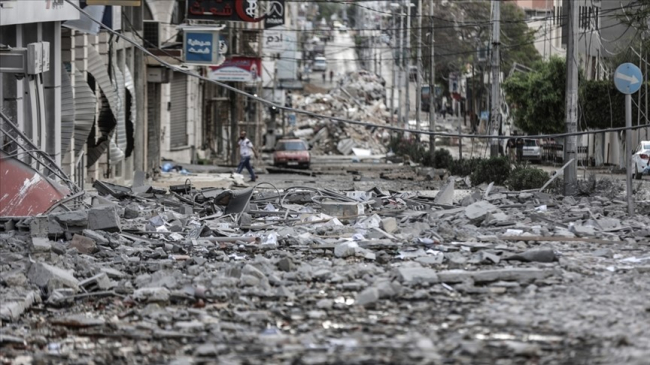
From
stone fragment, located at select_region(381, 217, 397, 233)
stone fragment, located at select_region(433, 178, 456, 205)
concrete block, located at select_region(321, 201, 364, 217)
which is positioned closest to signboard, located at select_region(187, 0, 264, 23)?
stone fragment, located at select_region(433, 178, 456, 205)

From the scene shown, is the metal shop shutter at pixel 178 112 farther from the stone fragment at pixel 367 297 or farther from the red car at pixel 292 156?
the stone fragment at pixel 367 297

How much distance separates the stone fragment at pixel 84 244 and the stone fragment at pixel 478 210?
543cm

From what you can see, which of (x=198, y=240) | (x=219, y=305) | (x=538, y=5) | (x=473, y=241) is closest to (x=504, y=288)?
(x=219, y=305)

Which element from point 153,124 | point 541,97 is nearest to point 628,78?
point 153,124

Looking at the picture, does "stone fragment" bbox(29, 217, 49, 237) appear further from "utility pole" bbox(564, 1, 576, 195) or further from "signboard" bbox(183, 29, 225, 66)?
"signboard" bbox(183, 29, 225, 66)

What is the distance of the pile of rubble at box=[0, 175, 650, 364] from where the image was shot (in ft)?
30.9

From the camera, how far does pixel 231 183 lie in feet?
113

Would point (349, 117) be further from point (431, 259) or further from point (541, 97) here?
point (431, 259)

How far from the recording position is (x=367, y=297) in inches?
442

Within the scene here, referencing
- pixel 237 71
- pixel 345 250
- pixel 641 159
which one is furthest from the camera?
pixel 237 71

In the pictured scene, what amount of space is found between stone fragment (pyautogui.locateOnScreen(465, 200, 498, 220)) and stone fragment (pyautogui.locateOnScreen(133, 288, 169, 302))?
262 inches

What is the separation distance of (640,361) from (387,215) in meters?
10.2

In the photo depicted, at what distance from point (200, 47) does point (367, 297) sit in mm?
26488

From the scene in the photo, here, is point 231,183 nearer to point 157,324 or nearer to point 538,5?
point 157,324
